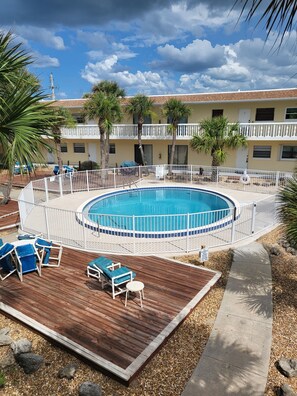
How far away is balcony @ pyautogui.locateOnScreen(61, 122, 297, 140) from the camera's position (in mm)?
21172

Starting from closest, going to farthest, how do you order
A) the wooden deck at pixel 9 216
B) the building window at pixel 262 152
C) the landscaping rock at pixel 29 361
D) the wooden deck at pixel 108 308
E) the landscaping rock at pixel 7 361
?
the landscaping rock at pixel 29 361 < the landscaping rock at pixel 7 361 < the wooden deck at pixel 108 308 < the wooden deck at pixel 9 216 < the building window at pixel 262 152

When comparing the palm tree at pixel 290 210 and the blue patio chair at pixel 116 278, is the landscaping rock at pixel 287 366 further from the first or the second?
the blue patio chair at pixel 116 278

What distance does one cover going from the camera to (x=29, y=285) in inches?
289

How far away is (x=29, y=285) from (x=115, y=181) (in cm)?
1339

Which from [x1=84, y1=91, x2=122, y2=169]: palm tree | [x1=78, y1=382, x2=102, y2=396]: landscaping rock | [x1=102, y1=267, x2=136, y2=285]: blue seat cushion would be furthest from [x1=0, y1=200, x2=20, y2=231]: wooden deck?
[x1=78, y1=382, x2=102, y2=396]: landscaping rock

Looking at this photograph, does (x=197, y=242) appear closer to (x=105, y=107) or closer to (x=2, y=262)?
(x=2, y=262)

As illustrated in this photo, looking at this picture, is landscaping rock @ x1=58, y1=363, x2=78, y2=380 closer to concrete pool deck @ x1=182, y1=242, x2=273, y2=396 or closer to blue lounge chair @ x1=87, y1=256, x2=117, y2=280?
concrete pool deck @ x1=182, y1=242, x2=273, y2=396

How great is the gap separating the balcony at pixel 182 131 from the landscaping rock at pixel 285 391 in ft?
65.8

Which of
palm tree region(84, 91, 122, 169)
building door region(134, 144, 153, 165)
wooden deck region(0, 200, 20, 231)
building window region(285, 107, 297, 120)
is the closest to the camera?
wooden deck region(0, 200, 20, 231)

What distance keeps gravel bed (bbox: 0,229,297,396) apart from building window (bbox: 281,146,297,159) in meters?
19.1

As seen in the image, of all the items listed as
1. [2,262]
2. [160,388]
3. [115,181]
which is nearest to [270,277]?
[160,388]

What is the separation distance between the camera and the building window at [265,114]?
23.8 m

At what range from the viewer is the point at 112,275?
669cm

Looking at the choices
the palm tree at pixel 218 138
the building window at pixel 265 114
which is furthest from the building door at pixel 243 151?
the palm tree at pixel 218 138
